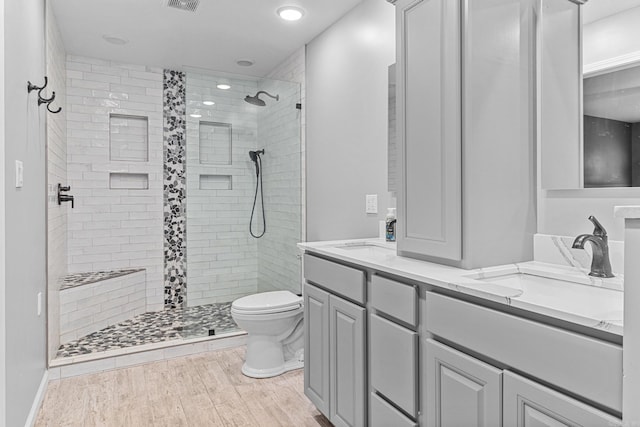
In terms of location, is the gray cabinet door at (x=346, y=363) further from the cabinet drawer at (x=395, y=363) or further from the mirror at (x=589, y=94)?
the mirror at (x=589, y=94)

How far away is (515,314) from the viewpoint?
3.69 ft

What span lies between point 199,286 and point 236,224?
0.62 m

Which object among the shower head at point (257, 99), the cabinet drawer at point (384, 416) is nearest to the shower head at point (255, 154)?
the shower head at point (257, 99)

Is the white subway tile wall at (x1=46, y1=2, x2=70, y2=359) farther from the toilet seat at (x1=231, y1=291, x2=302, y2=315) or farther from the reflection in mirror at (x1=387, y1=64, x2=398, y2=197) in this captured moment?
the reflection in mirror at (x1=387, y1=64, x2=398, y2=197)

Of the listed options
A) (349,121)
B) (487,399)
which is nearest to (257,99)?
(349,121)

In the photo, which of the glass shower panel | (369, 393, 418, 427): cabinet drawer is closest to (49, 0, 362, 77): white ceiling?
the glass shower panel

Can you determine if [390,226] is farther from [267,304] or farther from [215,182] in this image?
[215,182]

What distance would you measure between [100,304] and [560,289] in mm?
3537

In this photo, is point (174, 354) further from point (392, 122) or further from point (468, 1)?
point (468, 1)

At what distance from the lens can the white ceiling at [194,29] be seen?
9.16 ft

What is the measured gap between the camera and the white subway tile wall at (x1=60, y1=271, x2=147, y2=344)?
3305mm

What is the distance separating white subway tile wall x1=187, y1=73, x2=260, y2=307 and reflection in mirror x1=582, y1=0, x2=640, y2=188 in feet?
8.39

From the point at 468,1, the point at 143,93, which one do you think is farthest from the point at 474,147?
the point at 143,93

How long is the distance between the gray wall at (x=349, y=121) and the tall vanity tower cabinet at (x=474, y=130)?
2.52 ft
